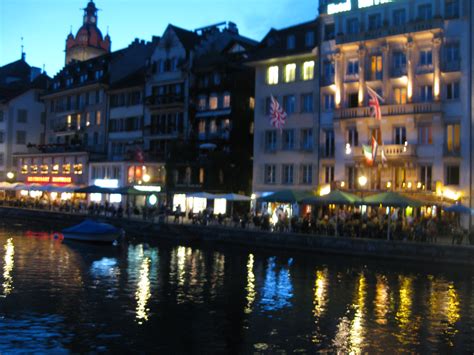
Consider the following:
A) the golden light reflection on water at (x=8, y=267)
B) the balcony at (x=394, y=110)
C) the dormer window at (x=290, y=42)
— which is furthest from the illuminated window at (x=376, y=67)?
the golden light reflection on water at (x=8, y=267)

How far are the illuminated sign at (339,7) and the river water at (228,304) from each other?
1091 inches

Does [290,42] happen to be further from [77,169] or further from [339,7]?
[77,169]

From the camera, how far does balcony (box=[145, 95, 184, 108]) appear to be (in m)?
76.8

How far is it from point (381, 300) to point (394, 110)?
29486 millimetres

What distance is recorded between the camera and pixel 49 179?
9512 cm

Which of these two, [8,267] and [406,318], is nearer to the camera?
[406,318]

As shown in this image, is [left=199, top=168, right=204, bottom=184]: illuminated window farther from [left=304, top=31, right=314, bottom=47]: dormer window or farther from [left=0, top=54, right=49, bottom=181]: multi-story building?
[left=0, top=54, right=49, bottom=181]: multi-story building

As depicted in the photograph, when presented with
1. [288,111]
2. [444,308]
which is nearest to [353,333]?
[444,308]

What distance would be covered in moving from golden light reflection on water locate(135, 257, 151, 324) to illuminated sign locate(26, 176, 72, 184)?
56.1 metres

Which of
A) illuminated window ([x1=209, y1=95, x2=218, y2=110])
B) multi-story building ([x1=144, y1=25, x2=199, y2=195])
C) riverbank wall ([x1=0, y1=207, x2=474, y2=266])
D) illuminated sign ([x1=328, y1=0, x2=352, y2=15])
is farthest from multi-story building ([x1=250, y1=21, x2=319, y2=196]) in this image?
riverbank wall ([x1=0, y1=207, x2=474, y2=266])

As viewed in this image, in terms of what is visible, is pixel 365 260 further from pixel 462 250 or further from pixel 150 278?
pixel 150 278

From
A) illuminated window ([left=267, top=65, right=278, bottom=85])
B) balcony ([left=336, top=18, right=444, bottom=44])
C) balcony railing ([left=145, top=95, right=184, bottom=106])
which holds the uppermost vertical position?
balcony ([left=336, top=18, right=444, bottom=44])

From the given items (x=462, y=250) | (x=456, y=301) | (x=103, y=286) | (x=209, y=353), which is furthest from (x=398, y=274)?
(x=209, y=353)

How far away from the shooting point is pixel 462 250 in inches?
1563
